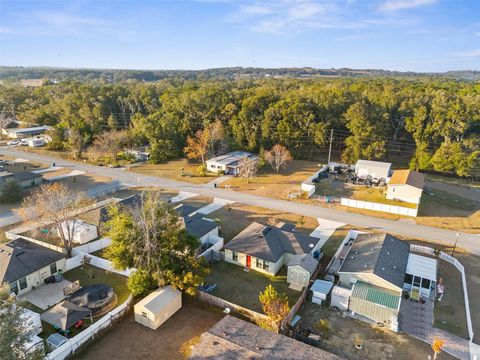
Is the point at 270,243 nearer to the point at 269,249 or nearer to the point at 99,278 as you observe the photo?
the point at 269,249

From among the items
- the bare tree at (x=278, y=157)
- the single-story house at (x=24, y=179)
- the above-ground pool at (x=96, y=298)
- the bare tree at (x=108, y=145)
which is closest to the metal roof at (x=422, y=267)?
the above-ground pool at (x=96, y=298)

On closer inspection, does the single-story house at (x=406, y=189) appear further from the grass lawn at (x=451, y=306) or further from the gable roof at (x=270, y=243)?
the gable roof at (x=270, y=243)

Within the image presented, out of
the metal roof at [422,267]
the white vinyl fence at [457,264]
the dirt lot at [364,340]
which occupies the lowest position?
the dirt lot at [364,340]

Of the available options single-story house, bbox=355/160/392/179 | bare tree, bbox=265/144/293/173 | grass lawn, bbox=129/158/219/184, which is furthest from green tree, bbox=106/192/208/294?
single-story house, bbox=355/160/392/179

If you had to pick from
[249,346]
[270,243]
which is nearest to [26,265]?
[249,346]

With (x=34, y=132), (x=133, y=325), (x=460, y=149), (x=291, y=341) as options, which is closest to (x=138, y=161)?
(x=34, y=132)

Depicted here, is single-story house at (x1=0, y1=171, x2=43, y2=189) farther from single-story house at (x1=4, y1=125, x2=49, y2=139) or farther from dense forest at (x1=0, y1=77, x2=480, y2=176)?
single-story house at (x1=4, y1=125, x2=49, y2=139)
